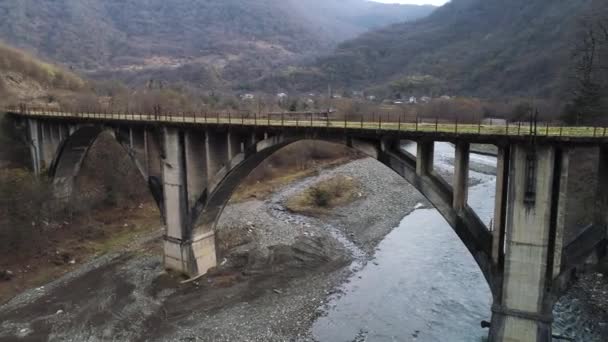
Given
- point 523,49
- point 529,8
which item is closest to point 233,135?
point 523,49

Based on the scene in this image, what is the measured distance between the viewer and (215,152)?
2444 cm

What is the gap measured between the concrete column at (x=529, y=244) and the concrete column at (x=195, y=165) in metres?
16.1

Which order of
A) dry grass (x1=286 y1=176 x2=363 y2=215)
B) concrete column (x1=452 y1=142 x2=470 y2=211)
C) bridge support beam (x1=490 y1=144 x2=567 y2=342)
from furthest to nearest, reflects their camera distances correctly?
dry grass (x1=286 y1=176 x2=363 y2=215) → concrete column (x1=452 y1=142 x2=470 y2=211) → bridge support beam (x1=490 y1=144 x2=567 y2=342)

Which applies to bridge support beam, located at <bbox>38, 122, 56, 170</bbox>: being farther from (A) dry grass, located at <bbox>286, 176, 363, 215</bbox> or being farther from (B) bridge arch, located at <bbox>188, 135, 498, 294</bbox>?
(A) dry grass, located at <bbox>286, 176, 363, 215</bbox>

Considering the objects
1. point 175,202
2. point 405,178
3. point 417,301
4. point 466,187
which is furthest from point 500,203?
point 175,202

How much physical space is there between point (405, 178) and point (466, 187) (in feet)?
8.15

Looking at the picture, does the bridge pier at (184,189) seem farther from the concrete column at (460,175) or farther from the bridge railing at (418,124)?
the concrete column at (460,175)

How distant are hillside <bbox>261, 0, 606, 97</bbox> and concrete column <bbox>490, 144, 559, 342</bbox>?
60.3 m

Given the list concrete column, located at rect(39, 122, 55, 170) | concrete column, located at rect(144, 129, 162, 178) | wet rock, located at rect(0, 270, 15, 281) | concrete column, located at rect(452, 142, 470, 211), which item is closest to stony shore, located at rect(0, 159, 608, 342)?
wet rock, located at rect(0, 270, 15, 281)

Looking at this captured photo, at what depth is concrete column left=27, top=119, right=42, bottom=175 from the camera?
1497 inches

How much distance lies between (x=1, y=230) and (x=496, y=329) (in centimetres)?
2793

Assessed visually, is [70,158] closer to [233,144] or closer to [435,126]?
[233,144]

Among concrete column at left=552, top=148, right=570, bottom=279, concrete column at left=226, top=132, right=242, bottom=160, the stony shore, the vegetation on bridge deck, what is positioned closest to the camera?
concrete column at left=552, top=148, right=570, bottom=279

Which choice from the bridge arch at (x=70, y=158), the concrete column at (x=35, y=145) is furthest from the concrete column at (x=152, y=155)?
the concrete column at (x=35, y=145)
